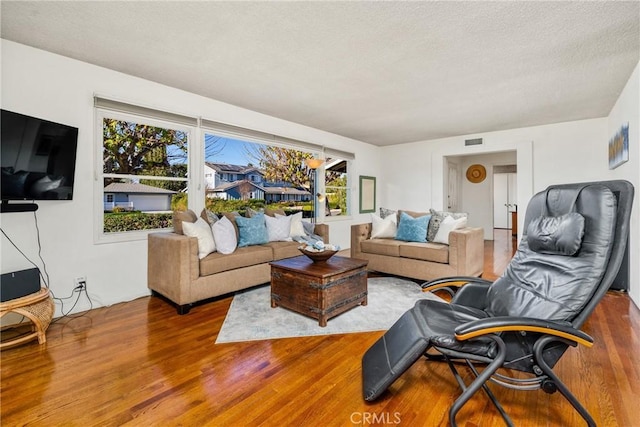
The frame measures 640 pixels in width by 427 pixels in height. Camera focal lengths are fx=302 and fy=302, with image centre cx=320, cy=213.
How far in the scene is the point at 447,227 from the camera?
3.91 meters

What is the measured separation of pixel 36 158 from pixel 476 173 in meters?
8.50

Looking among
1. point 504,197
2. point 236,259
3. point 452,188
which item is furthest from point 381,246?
point 504,197

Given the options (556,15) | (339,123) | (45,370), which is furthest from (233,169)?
(556,15)

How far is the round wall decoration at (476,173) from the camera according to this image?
7.89 m

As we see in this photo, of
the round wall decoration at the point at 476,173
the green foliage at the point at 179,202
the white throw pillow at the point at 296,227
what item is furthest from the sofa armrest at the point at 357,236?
the round wall decoration at the point at 476,173

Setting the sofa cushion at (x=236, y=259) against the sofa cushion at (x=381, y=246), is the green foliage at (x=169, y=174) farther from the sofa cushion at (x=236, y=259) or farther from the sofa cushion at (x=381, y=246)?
the sofa cushion at (x=381, y=246)

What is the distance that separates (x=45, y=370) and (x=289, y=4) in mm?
2880

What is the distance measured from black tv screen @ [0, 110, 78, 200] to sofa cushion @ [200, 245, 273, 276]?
4.47ft

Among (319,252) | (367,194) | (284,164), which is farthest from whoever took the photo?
(367,194)

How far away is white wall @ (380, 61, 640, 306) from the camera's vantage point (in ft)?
10.5

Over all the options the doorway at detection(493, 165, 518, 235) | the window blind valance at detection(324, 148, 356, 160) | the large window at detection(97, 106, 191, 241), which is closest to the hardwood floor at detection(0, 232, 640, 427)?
the large window at detection(97, 106, 191, 241)

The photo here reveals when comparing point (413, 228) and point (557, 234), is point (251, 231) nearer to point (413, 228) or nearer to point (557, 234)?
point (413, 228)

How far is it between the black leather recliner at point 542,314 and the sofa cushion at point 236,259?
187cm

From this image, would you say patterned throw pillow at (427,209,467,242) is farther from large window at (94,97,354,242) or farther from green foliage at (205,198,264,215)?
green foliage at (205,198,264,215)
